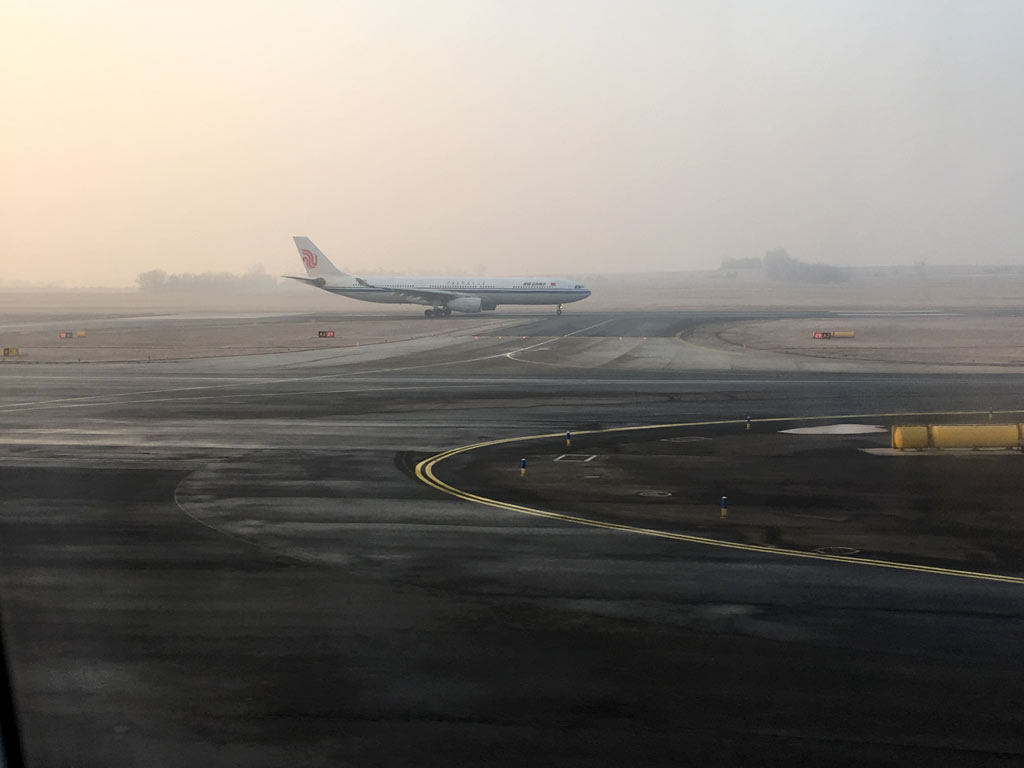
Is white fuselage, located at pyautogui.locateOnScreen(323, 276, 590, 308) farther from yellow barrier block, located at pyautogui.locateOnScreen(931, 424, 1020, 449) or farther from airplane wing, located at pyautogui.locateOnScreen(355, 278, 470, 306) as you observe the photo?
yellow barrier block, located at pyautogui.locateOnScreen(931, 424, 1020, 449)

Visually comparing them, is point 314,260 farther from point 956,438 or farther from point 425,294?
point 956,438

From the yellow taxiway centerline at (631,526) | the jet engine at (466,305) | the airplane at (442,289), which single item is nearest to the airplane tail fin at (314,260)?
the airplane at (442,289)

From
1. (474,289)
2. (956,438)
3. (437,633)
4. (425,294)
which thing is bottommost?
(437,633)

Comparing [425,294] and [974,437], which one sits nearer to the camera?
[974,437]

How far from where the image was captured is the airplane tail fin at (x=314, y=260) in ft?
437

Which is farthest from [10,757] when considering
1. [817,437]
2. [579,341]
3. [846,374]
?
[579,341]

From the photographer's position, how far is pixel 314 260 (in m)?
134

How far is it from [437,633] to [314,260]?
122 meters

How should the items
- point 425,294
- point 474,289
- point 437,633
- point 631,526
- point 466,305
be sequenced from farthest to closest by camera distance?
point 474,289 < point 425,294 < point 466,305 < point 631,526 < point 437,633

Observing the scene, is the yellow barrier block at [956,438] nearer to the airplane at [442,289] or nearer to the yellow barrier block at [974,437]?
the yellow barrier block at [974,437]

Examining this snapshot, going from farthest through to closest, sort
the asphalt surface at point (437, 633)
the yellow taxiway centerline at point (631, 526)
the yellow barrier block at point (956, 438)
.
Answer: the yellow barrier block at point (956, 438) < the yellow taxiway centerline at point (631, 526) < the asphalt surface at point (437, 633)

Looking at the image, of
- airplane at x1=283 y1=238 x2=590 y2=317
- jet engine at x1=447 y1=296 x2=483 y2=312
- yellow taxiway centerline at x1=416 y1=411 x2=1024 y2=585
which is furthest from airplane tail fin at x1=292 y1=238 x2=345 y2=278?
yellow taxiway centerline at x1=416 y1=411 x2=1024 y2=585

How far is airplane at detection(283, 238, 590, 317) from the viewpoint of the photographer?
128m

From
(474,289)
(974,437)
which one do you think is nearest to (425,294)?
(474,289)
